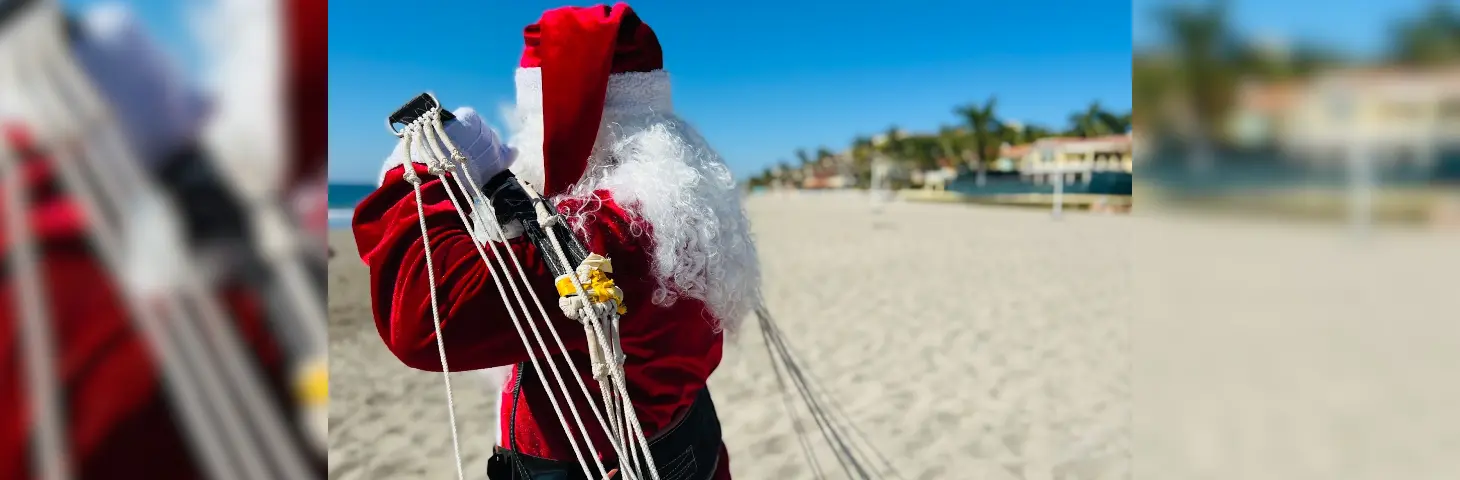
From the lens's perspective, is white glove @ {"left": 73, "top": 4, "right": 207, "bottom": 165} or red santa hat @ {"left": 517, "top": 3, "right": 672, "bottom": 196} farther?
red santa hat @ {"left": 517, "top": 3, "right": 672, "bottom": 196}

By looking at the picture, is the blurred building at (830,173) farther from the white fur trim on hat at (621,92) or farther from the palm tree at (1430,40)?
the palm tree at (1430,40)

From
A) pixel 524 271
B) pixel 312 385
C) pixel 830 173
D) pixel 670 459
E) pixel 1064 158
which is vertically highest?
pixel 830 173

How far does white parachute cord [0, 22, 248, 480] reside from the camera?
1.66 feet

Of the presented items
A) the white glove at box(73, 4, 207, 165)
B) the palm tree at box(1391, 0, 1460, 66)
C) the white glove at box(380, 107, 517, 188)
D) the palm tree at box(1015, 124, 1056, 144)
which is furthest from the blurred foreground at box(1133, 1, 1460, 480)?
the palm tree at box(1015, 124, 1056, 144)

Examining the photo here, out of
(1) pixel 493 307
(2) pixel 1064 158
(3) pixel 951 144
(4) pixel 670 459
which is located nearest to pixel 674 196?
(1) pixel 493 307

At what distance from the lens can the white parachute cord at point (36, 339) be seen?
51cm

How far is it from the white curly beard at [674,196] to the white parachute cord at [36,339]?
44cm

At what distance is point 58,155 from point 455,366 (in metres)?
0.36

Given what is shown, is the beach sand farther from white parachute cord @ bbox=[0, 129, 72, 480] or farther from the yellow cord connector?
white parachute cord @ bbox=[0, 129, 72, 480]

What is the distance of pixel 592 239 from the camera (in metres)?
0.74

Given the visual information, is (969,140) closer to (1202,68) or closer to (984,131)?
(984,131)

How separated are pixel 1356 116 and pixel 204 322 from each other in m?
0.91

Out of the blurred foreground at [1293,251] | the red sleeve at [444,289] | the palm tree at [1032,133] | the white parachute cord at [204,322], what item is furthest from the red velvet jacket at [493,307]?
the palm tree at [1032,133]

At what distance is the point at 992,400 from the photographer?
10.8 ft
